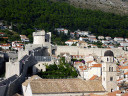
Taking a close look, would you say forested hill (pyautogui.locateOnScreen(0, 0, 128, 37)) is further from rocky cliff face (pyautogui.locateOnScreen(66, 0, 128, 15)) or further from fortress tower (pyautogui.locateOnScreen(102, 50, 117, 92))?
fortress tower (pyautogui.locateOnScreen(102, 50, 117, 92))

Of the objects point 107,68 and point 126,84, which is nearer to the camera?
point 107,68

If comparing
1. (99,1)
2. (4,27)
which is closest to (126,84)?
(4,27)

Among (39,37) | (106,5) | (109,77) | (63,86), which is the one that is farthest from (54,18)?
(63,86)

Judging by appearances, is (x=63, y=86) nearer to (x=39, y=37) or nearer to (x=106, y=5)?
(x=39, y=37)

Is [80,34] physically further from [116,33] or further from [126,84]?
[126,84]

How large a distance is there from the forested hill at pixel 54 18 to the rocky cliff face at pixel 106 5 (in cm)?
1456

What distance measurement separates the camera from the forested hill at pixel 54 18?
6870cm

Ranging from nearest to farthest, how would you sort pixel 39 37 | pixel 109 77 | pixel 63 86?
1. pixel 63 86
2. pixel 109 77
3. pixel 39 37

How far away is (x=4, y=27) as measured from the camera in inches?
2539

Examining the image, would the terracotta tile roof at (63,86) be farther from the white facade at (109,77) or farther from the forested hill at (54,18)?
the forested hill at (54,18)

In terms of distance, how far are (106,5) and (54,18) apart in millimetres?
43065

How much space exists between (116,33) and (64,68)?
4422cm

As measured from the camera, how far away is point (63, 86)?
28.3 metres

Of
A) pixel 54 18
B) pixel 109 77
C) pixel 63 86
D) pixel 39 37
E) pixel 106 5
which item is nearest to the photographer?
pixel 63 86
